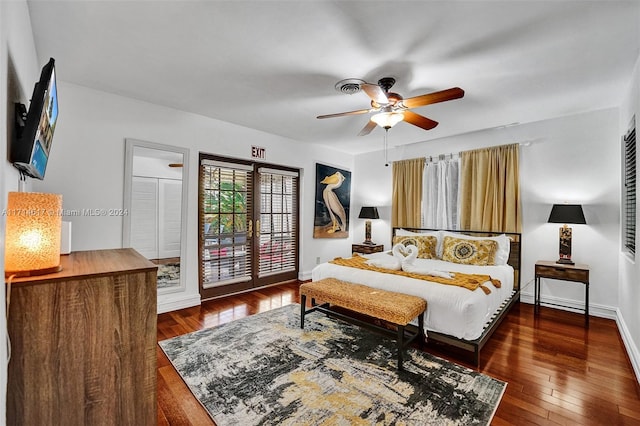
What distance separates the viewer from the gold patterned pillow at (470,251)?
3.70 meters

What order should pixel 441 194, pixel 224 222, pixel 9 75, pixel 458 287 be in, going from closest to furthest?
pixel 9 75
pixel 458 287
pixel 224 222
pixel 441 194

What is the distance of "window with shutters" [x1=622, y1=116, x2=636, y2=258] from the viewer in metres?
2.65

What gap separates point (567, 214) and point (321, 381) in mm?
3383

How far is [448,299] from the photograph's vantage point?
8.06 ft

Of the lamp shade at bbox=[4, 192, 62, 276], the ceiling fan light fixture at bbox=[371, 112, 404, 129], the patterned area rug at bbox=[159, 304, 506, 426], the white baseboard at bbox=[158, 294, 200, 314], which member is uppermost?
the ceiling fan light fixture at bbox=[371, 112, 404, 129]

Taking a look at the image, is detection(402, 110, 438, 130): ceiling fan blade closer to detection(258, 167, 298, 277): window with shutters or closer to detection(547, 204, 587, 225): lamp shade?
detection(547, 204, 587, 225): lamp shade

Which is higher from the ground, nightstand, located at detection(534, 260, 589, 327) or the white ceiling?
the white ceiling

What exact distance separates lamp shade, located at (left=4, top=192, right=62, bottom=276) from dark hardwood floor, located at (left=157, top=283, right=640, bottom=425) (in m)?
1.25

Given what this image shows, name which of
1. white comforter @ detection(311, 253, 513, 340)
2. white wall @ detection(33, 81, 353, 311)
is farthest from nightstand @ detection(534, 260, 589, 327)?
white wall @ detection(33, 81, 353, 311)

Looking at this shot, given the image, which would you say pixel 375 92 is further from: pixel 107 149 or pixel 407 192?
pixel 407 192

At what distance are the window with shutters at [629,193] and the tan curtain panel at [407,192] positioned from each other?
2426 millimetres

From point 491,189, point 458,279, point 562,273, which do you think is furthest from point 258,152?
point 562,273

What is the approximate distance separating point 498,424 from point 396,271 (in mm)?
1560

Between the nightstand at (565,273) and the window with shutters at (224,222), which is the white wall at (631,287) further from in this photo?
the window with shutters at (224,222)
